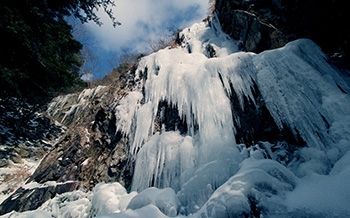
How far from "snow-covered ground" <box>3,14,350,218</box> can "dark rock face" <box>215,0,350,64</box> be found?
100cm

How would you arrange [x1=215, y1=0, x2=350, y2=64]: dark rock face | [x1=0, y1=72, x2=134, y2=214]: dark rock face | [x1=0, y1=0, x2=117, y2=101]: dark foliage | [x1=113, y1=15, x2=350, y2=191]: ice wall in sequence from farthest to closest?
[x1=0, y1=72, x2=134, y2=214]: dark rock face, [x1=215, y1=0, x2=350, y2=64]: dark rock face, [x1=0, y1=0, x2=117, y2=101]: dark foliage, [x1=113, y1=15, x2=350, y2=191]: ice wall

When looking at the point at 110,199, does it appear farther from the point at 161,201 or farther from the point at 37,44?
the point at 37,44

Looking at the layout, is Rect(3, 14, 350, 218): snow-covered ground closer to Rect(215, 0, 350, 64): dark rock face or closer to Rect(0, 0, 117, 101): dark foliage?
Rect(215, 0, 350, 64): dark rock face

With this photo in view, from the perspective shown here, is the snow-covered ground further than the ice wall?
No

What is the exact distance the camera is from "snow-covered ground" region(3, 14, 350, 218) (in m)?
2.27

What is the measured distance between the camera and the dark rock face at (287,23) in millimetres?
5102

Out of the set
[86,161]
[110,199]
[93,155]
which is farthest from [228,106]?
[86,161]

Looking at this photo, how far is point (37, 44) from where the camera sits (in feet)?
15.5

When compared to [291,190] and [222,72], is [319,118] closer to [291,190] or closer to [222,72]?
[291,190]

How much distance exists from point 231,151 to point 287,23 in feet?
16.1

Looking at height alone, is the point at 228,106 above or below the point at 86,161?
above

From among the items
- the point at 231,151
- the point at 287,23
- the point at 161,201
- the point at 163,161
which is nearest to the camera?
the point at 161,201

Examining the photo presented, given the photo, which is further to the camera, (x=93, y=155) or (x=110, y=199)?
(x=93, y=155)

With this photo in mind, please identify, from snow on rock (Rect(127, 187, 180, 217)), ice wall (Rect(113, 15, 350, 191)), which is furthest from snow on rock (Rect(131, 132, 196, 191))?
snow on rock (Rect(127, 187, 180, 217))
